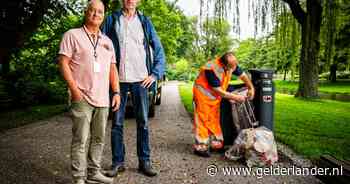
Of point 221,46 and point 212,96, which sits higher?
point 221,46

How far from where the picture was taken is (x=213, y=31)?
6613 millimetres

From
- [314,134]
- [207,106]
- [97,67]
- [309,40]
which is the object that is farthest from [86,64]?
→ [309,40]

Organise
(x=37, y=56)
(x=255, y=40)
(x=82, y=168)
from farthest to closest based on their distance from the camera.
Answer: (x=37, y=56) → (x=255, y=40) → (x=82, y=168)

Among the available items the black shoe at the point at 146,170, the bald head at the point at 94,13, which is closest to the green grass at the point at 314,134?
the black shoe at the point at 146,170

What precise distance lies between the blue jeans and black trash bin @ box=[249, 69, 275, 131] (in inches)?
76.2

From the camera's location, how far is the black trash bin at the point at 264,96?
464 centimetres

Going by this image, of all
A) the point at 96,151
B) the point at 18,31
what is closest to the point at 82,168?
the point at 96,151

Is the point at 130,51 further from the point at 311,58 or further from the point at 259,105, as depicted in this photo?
the point at 311,58

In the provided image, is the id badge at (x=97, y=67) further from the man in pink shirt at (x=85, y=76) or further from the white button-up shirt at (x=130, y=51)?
the white button-up shirt at (x=130, y=51)

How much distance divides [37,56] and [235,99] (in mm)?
9963

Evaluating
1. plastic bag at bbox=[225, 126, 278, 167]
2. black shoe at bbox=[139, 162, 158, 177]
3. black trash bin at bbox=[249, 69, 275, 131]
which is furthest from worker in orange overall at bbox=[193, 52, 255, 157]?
black shoe at bbox=[139, 162, 158, 177]

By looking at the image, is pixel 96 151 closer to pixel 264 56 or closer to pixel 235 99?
pixel 235 99

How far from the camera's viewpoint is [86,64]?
2.87 m

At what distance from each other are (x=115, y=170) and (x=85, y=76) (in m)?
1.24
